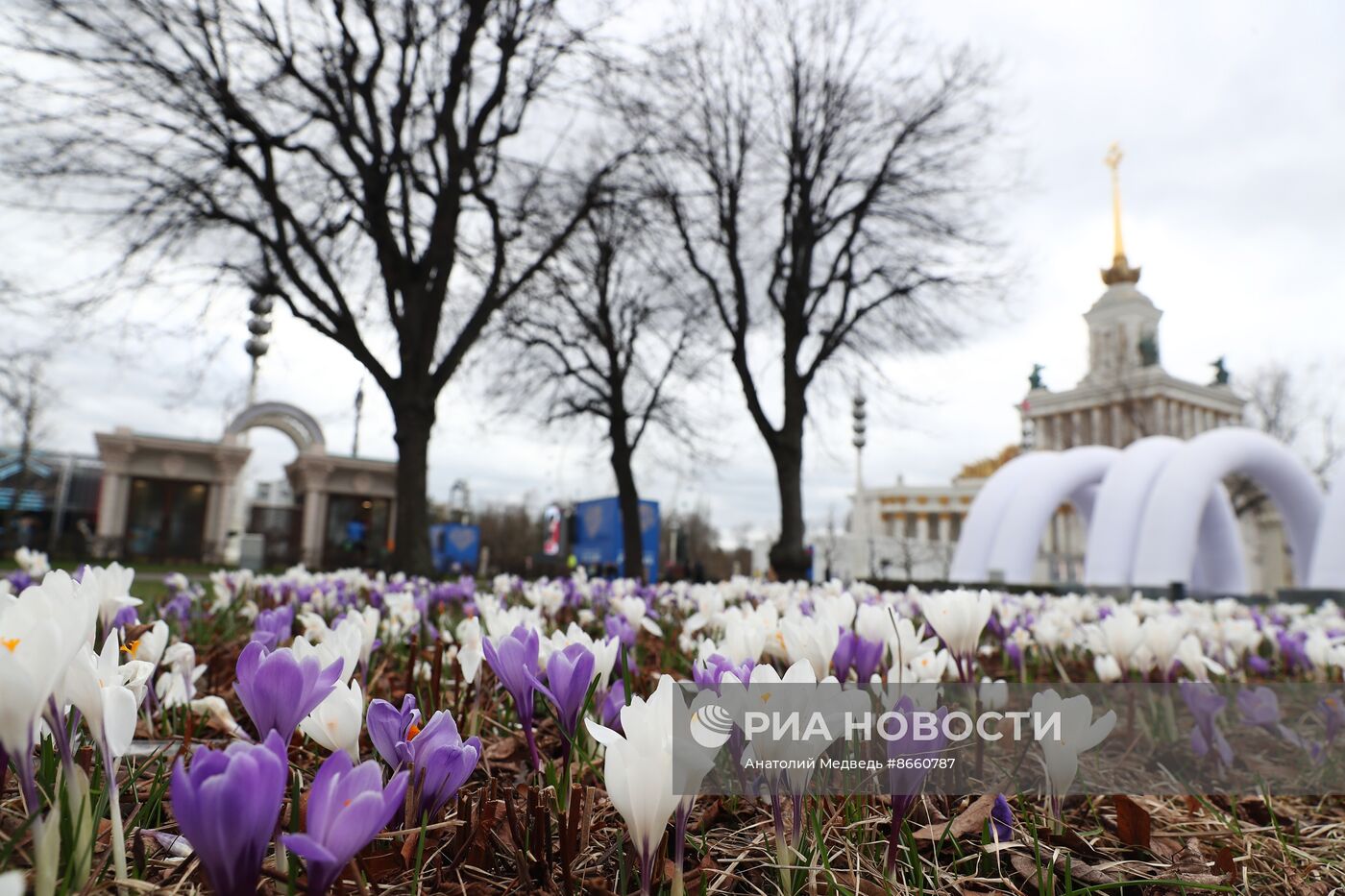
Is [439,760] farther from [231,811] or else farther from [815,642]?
[815,642]

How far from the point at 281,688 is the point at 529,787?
1.45ft

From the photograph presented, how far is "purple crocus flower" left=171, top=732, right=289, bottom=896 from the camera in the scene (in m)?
0.69

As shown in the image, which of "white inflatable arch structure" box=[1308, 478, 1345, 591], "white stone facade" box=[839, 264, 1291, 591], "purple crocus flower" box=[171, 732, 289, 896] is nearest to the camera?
"purple crocus flower" box=[171, 732, 289, 896]

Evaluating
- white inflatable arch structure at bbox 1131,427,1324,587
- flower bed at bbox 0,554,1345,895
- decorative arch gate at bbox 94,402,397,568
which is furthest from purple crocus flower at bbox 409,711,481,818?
decorative arch gate at bbox 94,402,397,568

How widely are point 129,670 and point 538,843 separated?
2.23 ft

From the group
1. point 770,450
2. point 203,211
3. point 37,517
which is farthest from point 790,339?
point 37,517

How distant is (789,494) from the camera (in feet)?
46.8

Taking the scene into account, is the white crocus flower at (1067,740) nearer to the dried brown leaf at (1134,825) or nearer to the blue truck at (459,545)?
the dried brown leaf at (1134,825)

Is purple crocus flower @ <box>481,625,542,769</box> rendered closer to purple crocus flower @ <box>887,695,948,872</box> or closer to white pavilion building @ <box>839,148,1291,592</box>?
purple crocus flower @ <box>887,695,948,872</box>

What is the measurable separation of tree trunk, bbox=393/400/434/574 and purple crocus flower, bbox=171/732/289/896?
32.8 feet

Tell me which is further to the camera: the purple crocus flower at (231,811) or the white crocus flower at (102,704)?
the white crocus flower at (102,704)

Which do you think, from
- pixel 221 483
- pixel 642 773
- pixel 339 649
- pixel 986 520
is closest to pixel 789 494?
pixel 986 520

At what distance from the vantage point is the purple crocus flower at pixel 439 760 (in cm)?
103

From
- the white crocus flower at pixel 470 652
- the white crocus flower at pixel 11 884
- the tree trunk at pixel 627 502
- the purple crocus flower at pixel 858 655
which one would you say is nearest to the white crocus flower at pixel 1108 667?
the purple crocus flower at pixel 858 655
